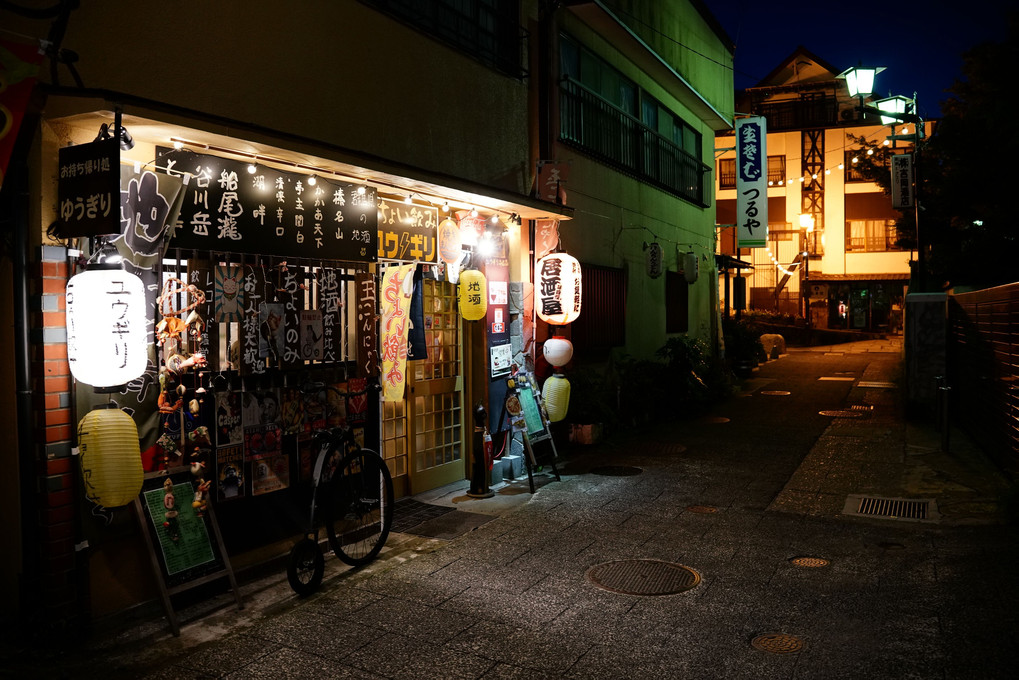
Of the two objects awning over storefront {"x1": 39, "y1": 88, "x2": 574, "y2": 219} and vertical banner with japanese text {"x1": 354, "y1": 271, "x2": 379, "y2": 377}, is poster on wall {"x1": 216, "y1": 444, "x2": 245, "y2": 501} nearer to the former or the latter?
vertical banner with japanese text {"x1": 354, "y1": 271, "x2": 379, "y2": 377}

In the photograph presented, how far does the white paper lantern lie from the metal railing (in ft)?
36.5

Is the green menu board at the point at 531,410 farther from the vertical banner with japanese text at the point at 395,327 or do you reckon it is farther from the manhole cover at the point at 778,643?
the manhole cover at the point at 778,643

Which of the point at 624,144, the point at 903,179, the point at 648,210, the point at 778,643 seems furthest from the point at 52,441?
the point at 903,179

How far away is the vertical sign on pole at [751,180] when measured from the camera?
21.5m

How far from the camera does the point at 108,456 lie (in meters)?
5.93

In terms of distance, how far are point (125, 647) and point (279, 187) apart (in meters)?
4.54

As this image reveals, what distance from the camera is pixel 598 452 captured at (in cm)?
1414

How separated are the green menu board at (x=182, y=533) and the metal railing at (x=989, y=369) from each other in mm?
10492

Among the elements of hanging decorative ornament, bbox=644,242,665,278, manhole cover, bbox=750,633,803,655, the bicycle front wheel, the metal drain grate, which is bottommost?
manhole cover, bbox=750,633,803,655

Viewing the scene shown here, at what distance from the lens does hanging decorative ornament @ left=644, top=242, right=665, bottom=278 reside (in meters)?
18.8

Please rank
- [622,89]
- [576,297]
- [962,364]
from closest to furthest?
[576,297], [962,364], [622,89]

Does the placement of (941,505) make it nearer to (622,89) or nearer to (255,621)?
(255,621)

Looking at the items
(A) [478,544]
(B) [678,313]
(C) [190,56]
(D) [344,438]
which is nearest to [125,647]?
(D) [344,438]

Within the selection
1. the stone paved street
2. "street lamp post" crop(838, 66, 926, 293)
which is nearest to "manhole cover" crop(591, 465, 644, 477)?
the stone paved street
